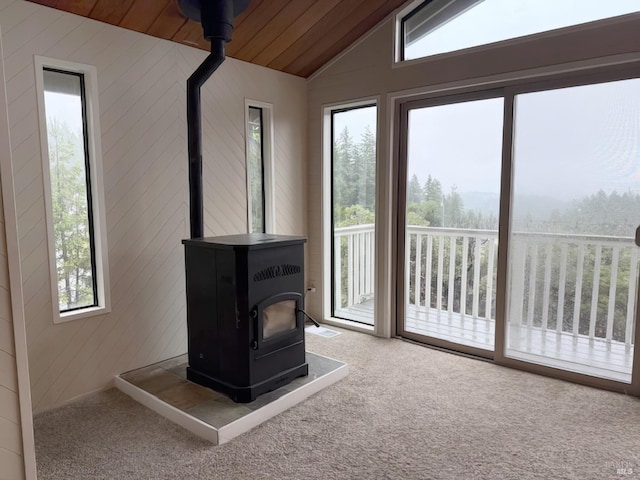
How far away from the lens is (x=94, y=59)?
2.60 meters

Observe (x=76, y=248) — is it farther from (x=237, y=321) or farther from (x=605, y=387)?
(x=605, y=387)

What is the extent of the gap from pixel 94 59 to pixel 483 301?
3284mm

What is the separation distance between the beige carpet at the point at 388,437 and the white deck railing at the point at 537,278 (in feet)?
1.51

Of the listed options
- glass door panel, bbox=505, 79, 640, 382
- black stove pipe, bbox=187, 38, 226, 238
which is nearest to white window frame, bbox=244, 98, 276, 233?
black stove pipe, bbox=187, 38, 226, 238

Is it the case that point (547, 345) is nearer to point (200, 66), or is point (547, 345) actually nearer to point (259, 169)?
point (259, 169)

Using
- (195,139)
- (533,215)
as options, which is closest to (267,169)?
(195,139)

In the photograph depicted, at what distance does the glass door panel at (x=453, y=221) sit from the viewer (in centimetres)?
321

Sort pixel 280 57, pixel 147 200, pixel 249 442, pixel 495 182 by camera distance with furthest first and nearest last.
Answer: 1. pixel 280 57
2. pixel 495 182
3. pixel 147 200
4. pixel 249 442

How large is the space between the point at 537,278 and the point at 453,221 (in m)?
0.76

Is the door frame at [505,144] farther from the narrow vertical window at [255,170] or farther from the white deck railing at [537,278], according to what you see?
the narrow vertical window at [255,170]

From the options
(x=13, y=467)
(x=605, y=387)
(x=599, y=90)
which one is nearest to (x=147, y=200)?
(x=13, y=467)

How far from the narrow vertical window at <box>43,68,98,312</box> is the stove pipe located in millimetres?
627

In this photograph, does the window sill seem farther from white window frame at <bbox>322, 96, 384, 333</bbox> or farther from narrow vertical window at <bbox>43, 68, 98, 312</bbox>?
white window frame at <bbox>322, 96, 384, 333</bbox>

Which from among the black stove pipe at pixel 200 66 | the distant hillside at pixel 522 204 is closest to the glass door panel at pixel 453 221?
the distant hillside at pixel 522 204
